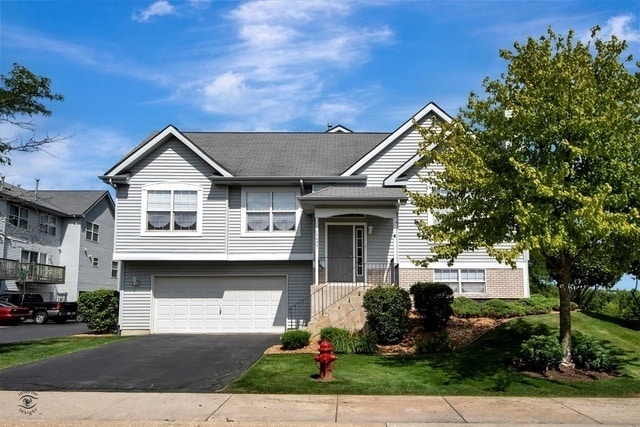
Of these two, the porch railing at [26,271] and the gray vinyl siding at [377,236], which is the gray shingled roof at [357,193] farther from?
the porch railing at [26,271]

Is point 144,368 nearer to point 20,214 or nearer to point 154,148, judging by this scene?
point 154,148

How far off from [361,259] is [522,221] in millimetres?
10438

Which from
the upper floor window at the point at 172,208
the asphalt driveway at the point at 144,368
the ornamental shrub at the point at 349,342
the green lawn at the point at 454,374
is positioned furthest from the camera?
the upper floor window at the point at 172,208

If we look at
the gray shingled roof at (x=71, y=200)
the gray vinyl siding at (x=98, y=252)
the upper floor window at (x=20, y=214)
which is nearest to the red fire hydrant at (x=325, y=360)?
the upper floor window at (x=20, y=214)

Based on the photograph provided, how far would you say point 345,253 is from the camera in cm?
2106

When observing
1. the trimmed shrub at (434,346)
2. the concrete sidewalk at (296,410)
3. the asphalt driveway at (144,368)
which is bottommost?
the concrete sidewalk at (296,410)

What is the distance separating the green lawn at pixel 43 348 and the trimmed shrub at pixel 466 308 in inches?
459

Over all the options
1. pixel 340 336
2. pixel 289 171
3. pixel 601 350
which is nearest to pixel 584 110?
pixel 601 350

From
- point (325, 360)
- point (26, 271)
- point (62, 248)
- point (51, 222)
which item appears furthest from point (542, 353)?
point (62, 248)

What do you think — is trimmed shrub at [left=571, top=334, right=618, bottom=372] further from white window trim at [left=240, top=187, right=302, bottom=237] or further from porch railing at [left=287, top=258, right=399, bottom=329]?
white window trim at [left=240, top=187, right=302, bottom=237]

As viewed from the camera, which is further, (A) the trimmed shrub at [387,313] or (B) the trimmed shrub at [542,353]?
(A) the trimmed shrub at [387,313]

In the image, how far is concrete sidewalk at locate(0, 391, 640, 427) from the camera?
28.3ft

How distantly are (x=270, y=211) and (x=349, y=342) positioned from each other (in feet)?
25.5

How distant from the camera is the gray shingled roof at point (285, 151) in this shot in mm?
22406
